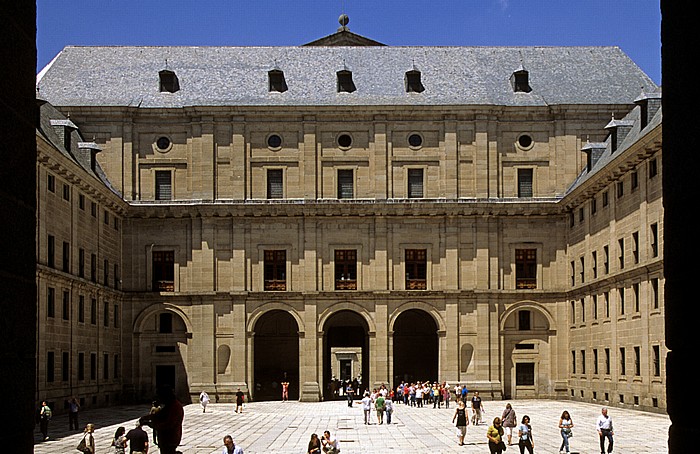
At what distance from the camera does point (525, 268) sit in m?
65.9

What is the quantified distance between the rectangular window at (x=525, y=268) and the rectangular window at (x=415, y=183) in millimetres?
7142

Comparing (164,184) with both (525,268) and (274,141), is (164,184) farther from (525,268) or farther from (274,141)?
(525,268)

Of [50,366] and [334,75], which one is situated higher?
[334,75]

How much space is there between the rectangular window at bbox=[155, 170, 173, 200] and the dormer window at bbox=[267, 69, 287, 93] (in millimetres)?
8773

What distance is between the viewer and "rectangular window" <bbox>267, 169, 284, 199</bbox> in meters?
66.3

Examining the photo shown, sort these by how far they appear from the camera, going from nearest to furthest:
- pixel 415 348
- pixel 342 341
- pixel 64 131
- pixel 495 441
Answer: pixel 495 441
pixel 64 131
pixel 415 348
pixel 342 341

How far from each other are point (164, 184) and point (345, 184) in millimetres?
11421

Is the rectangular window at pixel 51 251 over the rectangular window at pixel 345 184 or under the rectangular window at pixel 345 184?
under

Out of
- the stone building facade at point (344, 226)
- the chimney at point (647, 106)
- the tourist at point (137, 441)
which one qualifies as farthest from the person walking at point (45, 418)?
the chimney at point (647, 106)

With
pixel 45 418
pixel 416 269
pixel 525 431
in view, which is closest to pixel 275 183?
pixel 416 269

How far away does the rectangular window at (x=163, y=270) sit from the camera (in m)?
65.1

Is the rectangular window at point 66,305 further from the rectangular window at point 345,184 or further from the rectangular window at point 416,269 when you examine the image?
the rectangular window at point 416,269

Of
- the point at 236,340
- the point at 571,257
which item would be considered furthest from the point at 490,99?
the point at 236,340

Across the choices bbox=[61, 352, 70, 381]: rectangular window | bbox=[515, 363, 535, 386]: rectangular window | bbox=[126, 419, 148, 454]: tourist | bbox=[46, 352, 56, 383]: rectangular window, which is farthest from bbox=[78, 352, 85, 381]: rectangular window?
bbox=[126, 419, 148, 454]: tourist
